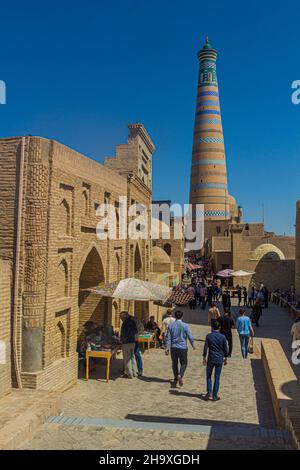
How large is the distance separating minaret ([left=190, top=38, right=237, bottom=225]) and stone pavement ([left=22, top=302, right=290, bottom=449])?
46239 mm

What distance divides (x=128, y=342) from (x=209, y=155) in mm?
49799

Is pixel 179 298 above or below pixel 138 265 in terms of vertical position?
below

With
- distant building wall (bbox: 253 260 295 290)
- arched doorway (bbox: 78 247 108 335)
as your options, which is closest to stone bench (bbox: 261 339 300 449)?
arched doorway (bbox: 78 247 108 335)

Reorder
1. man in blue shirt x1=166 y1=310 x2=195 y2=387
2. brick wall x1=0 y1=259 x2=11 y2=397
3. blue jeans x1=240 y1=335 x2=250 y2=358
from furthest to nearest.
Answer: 1. blue jeans x1=240 y1=335 x2=250 y2=358
2. man in blue shirt x1=166 y1=310 x2=195 y2=387
3. brick wall x1=0 y1=259 x2=11 y2=397

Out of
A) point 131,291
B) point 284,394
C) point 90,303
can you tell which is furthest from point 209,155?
point 284,394

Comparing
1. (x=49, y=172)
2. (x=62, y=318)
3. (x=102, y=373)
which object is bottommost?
(x=102, y=373)

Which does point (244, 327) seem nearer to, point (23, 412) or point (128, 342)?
point (128, 342)

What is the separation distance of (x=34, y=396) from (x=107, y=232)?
5.36 m

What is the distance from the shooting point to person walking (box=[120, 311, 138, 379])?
915cm

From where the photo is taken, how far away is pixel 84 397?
26.2 ft

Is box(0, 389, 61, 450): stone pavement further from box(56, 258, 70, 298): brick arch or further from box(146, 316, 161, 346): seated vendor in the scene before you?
box(146, 316, 161, 346): seated vendor

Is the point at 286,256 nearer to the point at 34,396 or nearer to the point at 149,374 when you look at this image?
the point at 149,374

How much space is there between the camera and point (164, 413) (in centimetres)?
716
